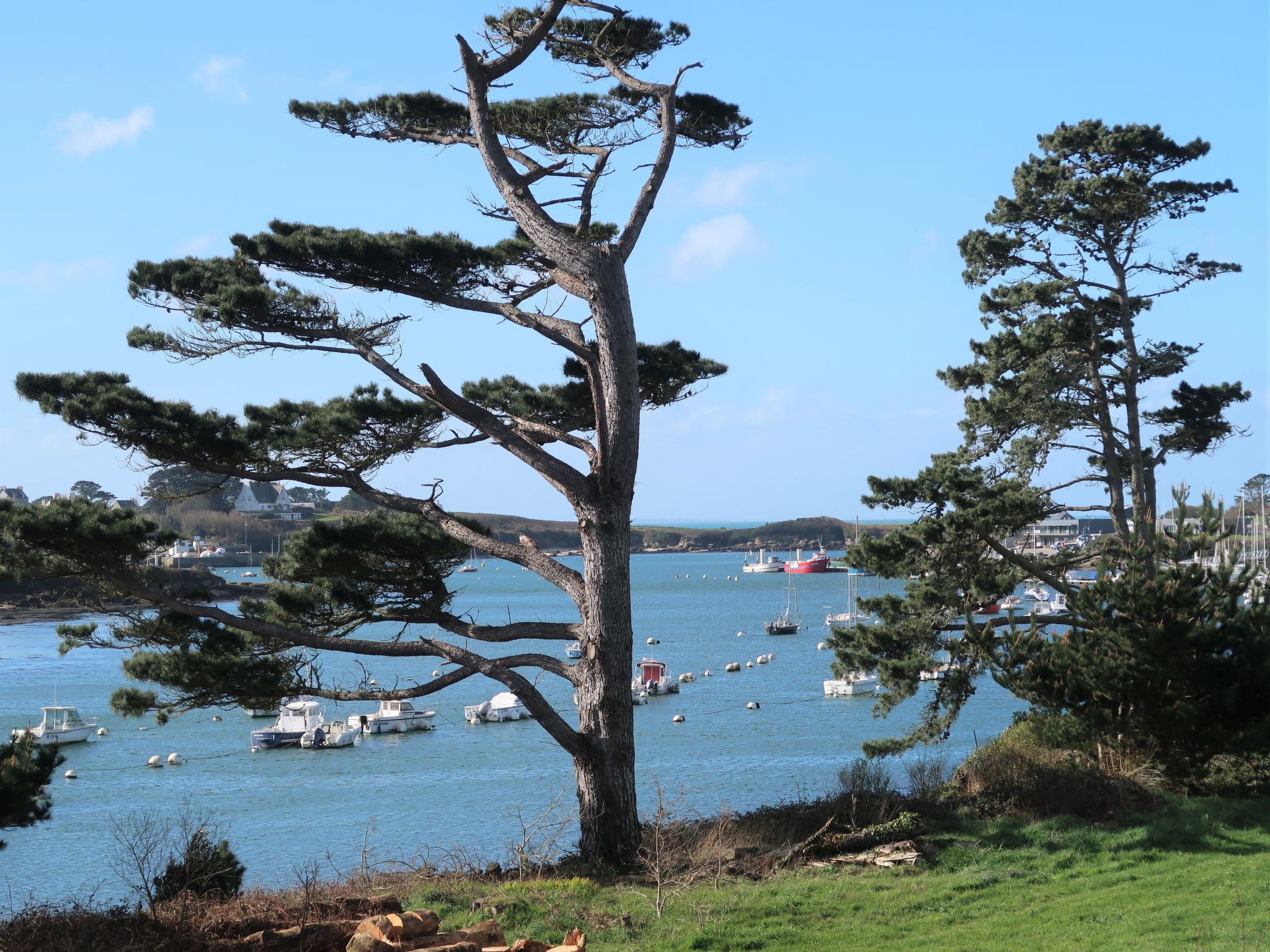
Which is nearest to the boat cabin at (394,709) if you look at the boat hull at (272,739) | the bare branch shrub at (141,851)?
the boat hull at (272,739)

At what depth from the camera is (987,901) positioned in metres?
7.68

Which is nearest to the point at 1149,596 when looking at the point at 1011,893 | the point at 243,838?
the point at 1011,893

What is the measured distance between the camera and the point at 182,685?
Answer: 9828 mm

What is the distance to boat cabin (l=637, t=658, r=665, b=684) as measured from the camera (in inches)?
1618

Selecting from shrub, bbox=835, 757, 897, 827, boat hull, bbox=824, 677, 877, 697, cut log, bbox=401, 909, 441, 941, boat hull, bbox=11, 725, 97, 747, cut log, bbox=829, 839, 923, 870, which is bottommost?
boat hull, bbox=824, 677, 877, 697

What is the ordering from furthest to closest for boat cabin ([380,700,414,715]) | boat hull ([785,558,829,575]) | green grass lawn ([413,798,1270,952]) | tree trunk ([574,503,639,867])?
boat hull ([785,558,829,575]) → boat cabin ([380,700,414,715]) → tree trunk ([574,503,639,867]) → green grass lawn ([413,798,1270,952])

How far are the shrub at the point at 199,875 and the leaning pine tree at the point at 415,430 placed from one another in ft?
7.15

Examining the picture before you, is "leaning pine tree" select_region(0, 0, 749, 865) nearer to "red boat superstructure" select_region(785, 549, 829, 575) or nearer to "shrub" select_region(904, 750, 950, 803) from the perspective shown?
"shrub" select_region(904, 750, 950, 803)

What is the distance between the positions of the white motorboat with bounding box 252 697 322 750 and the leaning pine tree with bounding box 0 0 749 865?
899 inches

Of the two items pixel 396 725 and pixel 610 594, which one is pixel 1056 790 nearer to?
pixel 610 594

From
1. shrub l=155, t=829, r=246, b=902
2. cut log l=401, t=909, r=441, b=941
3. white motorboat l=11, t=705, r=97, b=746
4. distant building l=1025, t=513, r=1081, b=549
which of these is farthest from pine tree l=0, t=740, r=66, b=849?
distant building l=1025, t=513, r=1081, b=549

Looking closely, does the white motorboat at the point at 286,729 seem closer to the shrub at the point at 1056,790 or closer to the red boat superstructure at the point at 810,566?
the shrub at the point at 1056,790

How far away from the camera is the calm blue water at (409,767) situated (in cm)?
1980

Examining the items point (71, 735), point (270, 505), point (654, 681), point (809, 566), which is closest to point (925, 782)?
point (71, 735)
